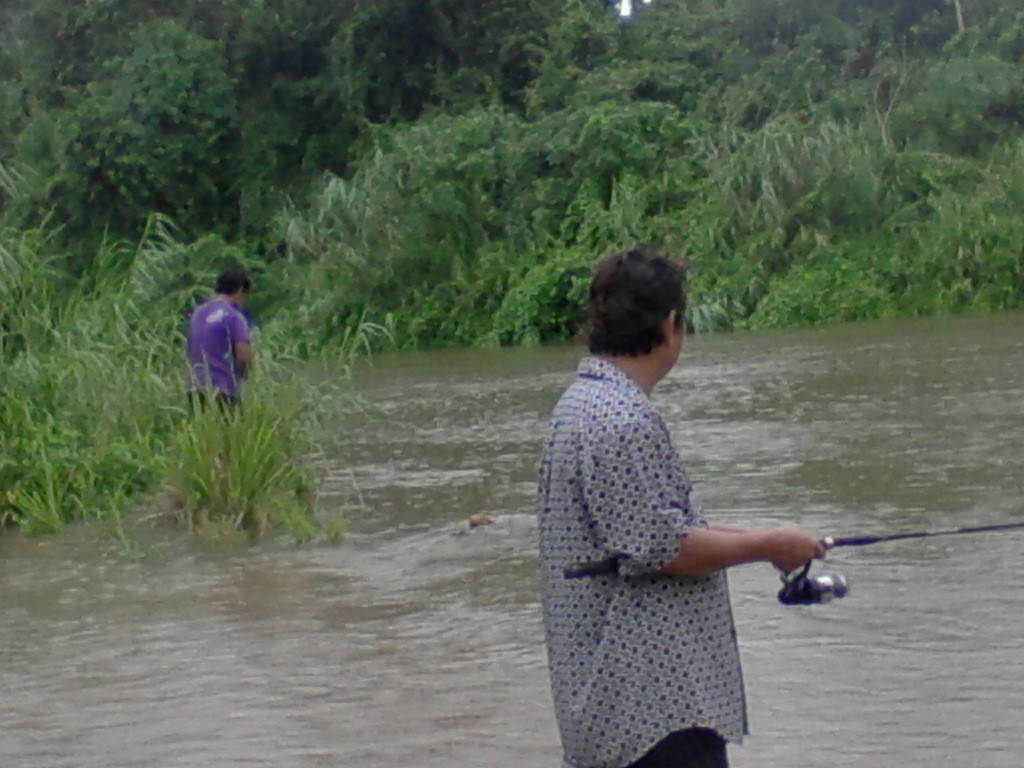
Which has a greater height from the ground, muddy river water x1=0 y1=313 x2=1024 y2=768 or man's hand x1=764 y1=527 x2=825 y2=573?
man's hand x1=764 y1=527 x2=825 y2=573

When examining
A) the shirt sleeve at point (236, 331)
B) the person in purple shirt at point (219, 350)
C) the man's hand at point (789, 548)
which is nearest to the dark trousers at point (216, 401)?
the person in purple shirt at point (219, 350)

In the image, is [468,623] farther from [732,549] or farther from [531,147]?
[531,147]

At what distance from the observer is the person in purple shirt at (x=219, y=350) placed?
10.4 metres

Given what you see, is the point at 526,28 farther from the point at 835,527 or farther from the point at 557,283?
the point at 835,527

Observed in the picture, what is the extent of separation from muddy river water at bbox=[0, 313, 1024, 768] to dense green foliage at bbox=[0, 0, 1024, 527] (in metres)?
8.01

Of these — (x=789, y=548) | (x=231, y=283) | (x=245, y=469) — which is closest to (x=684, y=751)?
(x=789, y=548)

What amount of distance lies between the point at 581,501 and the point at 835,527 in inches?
235

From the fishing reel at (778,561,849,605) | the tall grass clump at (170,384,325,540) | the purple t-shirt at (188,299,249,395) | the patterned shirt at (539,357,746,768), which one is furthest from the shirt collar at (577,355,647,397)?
the purple t-shirt at (188,299,249,395)

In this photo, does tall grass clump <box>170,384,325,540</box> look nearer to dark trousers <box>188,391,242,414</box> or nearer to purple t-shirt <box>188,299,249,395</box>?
dark trousers <box>188,391,242,414</box>

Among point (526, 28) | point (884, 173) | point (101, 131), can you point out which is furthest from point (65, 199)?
point (884, 173)

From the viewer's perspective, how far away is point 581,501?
10.9 feet

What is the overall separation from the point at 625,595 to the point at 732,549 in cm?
20

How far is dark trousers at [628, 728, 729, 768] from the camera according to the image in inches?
130

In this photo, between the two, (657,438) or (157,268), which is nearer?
(657,438)
